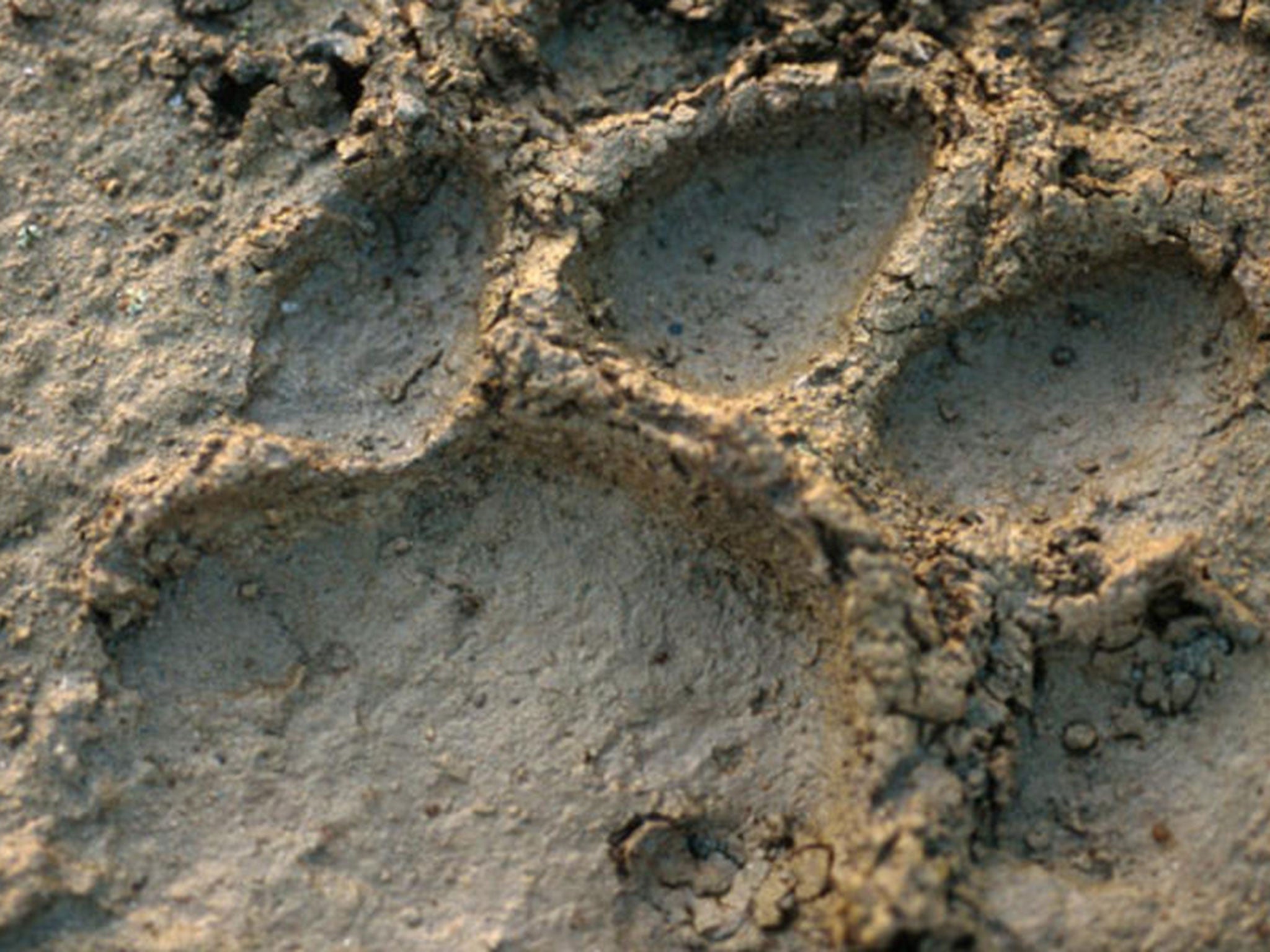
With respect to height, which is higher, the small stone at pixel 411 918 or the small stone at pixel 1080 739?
the small stone at pixel 1080 739

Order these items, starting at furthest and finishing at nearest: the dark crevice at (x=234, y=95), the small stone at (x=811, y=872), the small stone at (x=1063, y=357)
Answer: the dark crevice at (x=234, y=95) < the small stone at (x=1063, y=357) < the small stone at (x=811, y=872)

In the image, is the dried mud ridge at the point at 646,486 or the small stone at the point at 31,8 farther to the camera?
the small stone at the point at 31,8

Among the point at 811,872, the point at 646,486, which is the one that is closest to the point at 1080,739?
the point at 811,872

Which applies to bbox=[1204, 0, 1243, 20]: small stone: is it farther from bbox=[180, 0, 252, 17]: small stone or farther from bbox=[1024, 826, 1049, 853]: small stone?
bbox=[180, 0, 252, 17]: small stone

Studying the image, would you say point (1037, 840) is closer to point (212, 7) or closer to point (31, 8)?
point (212, 7)

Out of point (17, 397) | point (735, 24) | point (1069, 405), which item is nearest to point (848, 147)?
point (735, 24)

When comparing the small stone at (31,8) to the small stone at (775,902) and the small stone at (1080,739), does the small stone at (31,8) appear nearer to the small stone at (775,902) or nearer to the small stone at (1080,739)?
the small stone at (775,902)

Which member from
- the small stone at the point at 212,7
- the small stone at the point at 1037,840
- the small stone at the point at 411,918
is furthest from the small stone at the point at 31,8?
the small stone at the point at 1037,840

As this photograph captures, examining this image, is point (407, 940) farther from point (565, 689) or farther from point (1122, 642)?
point (1122, 642)

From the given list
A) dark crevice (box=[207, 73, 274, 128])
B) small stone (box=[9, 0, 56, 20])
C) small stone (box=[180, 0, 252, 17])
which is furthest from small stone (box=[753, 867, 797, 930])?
small stone (box=[9, 0, 56, 20])
